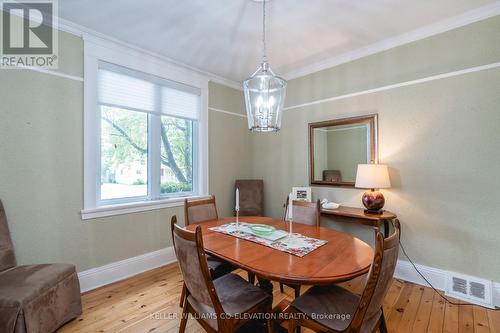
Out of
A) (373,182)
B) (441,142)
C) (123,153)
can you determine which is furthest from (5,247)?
(441,142)

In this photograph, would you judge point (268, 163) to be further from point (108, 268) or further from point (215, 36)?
point (108, 268)

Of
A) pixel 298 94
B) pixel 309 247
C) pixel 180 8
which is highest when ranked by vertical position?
pixel 180 8

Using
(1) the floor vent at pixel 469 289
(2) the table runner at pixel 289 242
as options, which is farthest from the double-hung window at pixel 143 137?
(1) the floor vent at pixel 469 289

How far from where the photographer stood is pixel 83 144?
240cm

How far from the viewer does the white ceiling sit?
6.72ft

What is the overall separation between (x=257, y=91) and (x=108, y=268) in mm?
2449

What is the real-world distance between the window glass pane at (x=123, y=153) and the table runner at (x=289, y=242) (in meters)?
1.45

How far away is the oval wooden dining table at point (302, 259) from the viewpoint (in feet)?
3.85

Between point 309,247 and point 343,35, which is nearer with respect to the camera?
point 309,247

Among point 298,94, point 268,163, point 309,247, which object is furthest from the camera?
point 268,163

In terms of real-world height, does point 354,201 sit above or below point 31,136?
below

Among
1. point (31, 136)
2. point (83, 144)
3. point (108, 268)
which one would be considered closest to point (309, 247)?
point (108, 268)

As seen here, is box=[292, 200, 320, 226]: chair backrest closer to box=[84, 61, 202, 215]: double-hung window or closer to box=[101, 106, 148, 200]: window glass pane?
box=[84, 61, 202, 215]: double-hung window

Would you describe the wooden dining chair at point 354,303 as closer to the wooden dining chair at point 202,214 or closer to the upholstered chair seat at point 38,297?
the wooden dining chair at point 202,214
